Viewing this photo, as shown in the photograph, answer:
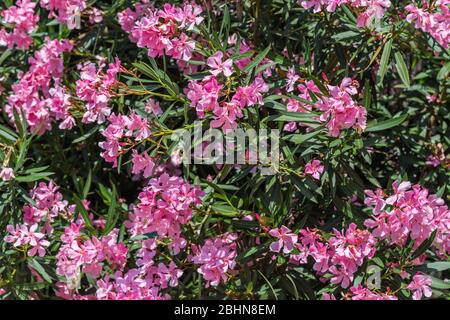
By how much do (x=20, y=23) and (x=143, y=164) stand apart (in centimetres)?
79

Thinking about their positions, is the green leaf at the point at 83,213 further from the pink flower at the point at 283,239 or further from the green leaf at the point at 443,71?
the green leaf at the point at 443,71

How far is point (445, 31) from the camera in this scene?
2.11 metres

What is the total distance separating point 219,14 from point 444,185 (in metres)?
0.89

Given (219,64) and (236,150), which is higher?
(219,64)

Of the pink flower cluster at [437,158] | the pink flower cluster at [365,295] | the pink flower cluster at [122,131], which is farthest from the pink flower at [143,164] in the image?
the pink flower cluster at [437,158]

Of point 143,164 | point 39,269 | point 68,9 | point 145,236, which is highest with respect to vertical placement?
point 68,9

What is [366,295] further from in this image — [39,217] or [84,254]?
[39,217]

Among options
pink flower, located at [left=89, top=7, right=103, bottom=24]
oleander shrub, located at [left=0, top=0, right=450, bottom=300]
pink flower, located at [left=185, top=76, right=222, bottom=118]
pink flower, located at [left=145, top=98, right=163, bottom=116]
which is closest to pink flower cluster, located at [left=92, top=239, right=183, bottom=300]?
oleander shrub, located at [left=0, top=0, right=450, bottom=300]

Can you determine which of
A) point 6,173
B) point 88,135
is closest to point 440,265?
point 88,135

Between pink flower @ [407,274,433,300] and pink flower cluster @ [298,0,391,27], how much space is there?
687 millimetres

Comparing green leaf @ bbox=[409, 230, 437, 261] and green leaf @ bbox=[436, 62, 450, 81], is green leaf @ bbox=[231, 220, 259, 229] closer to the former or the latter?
green leaf @ bbox=[409, 230, 437, 261]

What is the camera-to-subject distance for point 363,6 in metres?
2.12

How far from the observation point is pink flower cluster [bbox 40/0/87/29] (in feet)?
7.91

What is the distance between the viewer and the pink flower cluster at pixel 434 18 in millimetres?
2047
